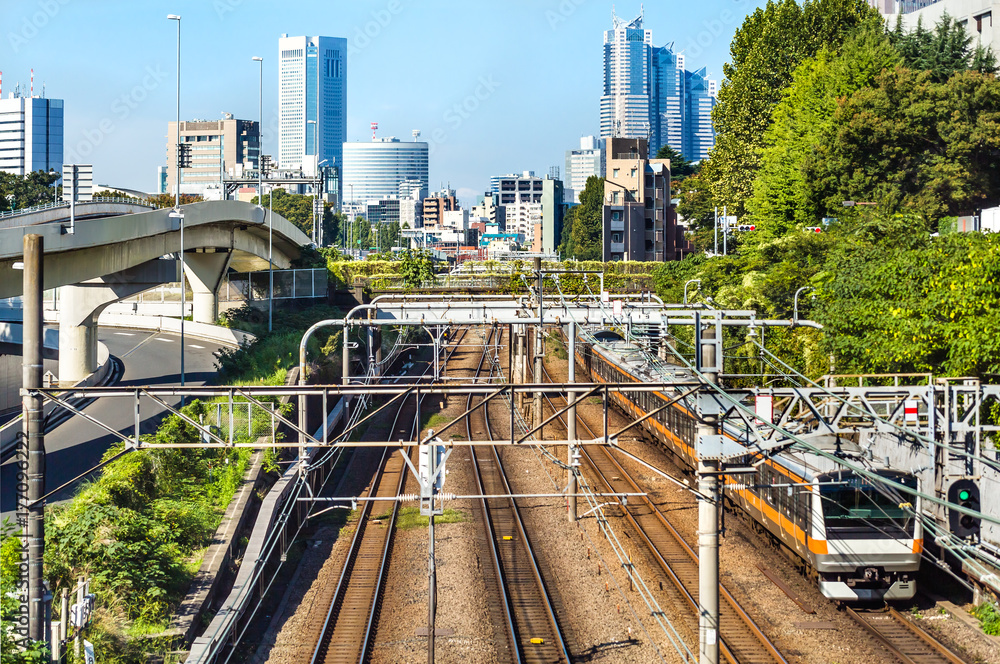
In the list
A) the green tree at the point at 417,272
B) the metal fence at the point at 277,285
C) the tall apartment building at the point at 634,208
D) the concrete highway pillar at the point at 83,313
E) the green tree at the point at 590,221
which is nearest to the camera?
the concrete highway pillar at the point at 83,313

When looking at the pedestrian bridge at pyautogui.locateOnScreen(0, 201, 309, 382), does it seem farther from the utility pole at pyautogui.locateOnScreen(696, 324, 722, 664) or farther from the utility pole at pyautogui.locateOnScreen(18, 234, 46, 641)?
the utility pole at pyautogui.locateOnScreen(696, 324, 722, 664)

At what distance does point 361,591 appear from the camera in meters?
18.4

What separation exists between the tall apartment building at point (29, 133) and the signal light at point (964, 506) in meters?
196

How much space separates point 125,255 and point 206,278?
39.0 feet

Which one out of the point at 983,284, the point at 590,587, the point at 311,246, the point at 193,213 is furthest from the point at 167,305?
the point at 983,284

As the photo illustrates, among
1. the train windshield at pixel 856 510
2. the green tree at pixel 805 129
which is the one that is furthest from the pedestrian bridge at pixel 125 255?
the green tree at pixel 805 129

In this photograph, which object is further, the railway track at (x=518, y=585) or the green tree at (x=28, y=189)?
the green tree at (x=28, y=189)

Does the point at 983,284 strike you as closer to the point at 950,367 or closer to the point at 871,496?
the point at 950,367

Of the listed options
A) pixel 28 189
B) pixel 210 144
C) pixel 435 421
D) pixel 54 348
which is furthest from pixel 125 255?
pixel 210 144

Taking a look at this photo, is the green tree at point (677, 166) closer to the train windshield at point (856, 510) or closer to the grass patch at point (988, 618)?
the train windshield at point (856, 510)

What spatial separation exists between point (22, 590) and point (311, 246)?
4460 cm

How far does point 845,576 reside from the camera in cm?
1656

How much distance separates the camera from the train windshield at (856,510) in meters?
16.3

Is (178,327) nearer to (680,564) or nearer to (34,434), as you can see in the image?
(680,564)
